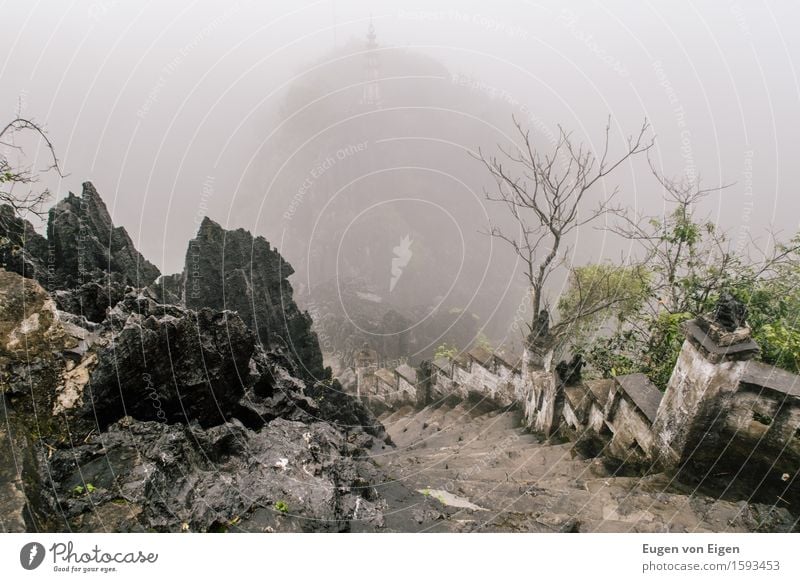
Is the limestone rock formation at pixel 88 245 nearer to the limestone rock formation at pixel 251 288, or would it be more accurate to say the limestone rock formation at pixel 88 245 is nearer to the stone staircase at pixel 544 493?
the limestone rock formation at pixel 251 288

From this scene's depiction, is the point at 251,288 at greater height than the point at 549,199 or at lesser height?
lesser

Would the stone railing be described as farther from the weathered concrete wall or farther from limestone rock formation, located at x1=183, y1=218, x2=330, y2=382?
limestone rock formation, located at x1=183, y1=218, x2=330, y2=382

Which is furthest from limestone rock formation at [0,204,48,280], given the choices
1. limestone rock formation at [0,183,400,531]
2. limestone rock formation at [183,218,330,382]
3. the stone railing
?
the stone railing

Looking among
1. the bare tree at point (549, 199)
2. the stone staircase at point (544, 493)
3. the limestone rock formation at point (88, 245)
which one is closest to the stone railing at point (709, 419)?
the stone staircase at point (544, 493)

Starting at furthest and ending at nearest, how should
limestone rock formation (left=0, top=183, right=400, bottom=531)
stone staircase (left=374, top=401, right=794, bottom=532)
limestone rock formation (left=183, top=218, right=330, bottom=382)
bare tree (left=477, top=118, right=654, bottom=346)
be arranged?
limestone rock formation (left=183, top=218, right=330, bottom=382), bare tree (left=477, top=118, right=654, bottom=346), stone staircase (left=374, top=401, right=794, bottom=532), limestone rock formation (left=0, top=183, right=400, bottom=531)

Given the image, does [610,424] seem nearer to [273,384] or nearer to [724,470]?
[724,470]

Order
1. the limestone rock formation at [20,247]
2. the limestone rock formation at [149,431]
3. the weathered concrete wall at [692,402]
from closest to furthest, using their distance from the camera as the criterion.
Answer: the limestone rock formation at [149,431] → the weathered concrete wall at [692,402] → the limestone rock formation at [20,247]

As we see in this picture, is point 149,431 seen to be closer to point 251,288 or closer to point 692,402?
point 692,402

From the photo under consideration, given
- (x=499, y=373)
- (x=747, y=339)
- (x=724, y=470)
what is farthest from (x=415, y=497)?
Answer: (x=499, y=373)
